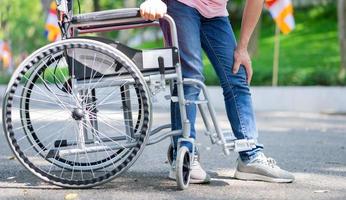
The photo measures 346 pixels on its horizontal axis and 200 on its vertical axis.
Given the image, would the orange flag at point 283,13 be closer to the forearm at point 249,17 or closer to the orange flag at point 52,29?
the orange flag at point 52,29

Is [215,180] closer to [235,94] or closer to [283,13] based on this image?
[235,94]

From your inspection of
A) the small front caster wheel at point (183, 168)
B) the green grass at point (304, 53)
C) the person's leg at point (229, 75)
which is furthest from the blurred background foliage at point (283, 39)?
the small front caster wheel at point (183, 168)

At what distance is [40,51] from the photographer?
4.49m

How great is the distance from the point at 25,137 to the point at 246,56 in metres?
1.40

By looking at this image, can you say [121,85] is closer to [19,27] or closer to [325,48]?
[325,48]

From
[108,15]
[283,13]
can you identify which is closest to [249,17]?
[108,15]

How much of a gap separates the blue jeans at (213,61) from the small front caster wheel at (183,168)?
230 mm

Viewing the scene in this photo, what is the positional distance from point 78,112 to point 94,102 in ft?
0.39

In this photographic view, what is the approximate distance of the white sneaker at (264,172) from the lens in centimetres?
503

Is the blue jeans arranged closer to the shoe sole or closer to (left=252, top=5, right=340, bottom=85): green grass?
the shoe sole

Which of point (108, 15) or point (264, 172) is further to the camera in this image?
point (264, 172)

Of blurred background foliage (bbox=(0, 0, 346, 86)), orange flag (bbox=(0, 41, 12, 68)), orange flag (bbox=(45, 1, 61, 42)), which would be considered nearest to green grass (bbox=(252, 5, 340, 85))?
blurred background foliage (bbox=(0, 0, 346, 86))

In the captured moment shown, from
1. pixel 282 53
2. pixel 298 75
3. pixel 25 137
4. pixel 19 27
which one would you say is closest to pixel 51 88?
pixel 25 137

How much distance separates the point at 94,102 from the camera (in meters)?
4.71
